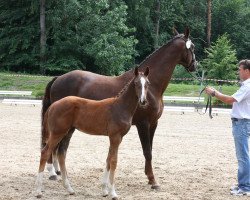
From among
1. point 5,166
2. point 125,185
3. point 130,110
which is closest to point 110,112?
point 130,110

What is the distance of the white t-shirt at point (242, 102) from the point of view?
24.6ft

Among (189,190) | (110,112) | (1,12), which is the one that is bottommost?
(1,12)

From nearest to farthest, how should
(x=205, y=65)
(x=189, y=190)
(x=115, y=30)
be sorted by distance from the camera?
1. (x=189, y=190)
2. (x=115, y=30)
3. (x=205, y=65)

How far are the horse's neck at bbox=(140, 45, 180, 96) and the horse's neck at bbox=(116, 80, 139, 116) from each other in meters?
1.21

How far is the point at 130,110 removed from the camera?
24.2ft

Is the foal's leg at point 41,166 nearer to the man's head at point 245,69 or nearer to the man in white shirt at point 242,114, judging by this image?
the man in white shirt at point 242,114

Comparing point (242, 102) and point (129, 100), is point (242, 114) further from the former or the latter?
point (129, 100)

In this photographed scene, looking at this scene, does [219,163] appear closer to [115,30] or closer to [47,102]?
[47,102]

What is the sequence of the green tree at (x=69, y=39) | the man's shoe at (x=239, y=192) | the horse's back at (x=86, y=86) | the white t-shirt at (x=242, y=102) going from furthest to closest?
the green tree at (x=69, y=39) < the horse's back at (x=86, y=86) < the man's shoe at (x=239, y=192) < the white t-shirt at (x=242, y=102)

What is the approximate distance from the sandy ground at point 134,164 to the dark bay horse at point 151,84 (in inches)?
20.6

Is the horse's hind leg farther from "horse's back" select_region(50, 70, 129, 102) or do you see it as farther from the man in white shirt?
the man in white shirt

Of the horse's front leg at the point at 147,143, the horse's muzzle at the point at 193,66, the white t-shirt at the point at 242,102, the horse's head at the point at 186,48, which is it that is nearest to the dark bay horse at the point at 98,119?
the horse's front leg at the point at 147,143

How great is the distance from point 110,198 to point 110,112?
130cm

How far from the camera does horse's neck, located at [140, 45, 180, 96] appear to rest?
854cm
